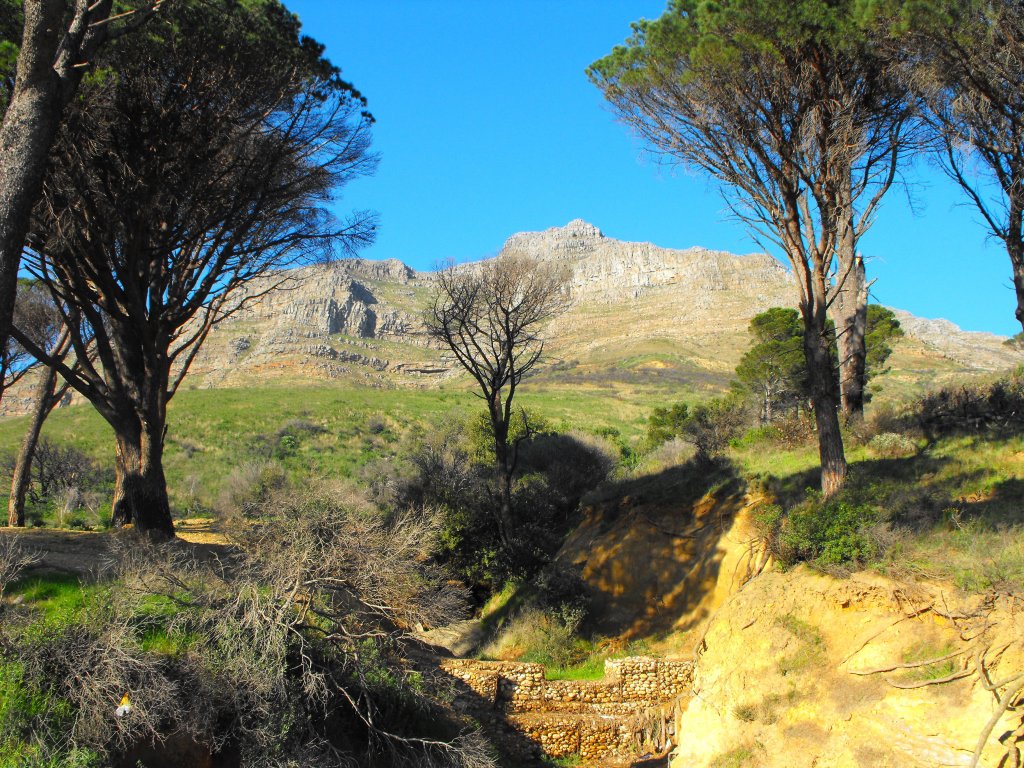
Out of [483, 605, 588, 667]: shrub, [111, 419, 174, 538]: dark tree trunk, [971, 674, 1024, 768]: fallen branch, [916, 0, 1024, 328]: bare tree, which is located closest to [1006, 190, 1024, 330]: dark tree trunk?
[916, 0, 1024, 328]: bare tree

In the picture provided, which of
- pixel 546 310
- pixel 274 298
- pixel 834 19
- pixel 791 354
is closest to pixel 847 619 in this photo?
pixel 834 19

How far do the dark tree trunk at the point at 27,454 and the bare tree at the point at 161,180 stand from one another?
3.93 m

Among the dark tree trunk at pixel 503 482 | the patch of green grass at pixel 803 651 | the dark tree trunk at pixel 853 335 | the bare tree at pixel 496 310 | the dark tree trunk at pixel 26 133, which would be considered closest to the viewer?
the dark tree trunk at pixel 26 133

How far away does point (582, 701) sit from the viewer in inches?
454

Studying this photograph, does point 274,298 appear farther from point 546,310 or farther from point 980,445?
point 980,445

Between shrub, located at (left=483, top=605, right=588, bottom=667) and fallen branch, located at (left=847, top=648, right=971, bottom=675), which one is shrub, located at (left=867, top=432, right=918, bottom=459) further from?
shrub, located at (left=483, top=605, right=588, bottom=667)

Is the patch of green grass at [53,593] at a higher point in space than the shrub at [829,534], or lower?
lower

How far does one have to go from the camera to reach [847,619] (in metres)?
9.30

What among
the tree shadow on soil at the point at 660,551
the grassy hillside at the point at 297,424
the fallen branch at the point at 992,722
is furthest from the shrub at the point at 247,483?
the fallen branch at the point at 992,722

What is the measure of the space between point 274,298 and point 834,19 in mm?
96276

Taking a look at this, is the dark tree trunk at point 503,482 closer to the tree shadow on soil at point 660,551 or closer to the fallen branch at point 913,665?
the tree shadow on soil at point 660,551

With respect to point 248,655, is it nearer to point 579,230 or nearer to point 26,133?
point 26,133

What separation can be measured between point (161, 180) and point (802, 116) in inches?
397

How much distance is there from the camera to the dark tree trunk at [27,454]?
15242 mm
